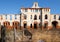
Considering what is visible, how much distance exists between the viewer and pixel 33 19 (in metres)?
60.9

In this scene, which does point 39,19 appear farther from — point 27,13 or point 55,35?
point 55,35

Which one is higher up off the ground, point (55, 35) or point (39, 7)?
point (39, 7)

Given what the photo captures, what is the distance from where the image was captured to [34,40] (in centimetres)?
3394

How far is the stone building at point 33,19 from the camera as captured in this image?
60156 mm

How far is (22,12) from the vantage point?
6031cm

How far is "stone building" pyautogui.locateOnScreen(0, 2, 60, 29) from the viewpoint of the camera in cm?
6016

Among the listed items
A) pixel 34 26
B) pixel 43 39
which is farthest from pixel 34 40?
pixel 34 26

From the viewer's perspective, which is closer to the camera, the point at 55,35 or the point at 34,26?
the point at 55,35

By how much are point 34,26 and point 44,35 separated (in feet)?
82.6

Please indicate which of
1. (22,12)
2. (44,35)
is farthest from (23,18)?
(44,35)

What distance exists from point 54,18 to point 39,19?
14.3 ft

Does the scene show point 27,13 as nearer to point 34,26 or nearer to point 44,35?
point 34,26

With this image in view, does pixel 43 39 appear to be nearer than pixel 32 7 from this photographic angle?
Yes

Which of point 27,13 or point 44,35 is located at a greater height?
point 27,13
